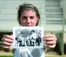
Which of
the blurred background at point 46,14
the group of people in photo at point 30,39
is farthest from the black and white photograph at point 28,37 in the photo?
the blurred background at point 46,14

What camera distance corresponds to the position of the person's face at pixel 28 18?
6.26 ft

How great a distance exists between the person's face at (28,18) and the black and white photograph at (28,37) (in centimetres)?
5

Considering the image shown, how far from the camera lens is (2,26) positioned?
4105 millimetres

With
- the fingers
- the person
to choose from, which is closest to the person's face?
the person

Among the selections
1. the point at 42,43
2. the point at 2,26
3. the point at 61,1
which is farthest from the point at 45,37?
the point at 2,26

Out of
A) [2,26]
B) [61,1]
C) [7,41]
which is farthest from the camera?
[2,26]

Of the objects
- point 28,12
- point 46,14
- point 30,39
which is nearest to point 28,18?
point 28,12

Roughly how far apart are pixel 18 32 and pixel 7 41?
98 mm

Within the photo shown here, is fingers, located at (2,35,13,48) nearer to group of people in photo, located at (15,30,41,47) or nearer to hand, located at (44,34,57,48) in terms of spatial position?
group of people in photo, located at (15,30,41,47)

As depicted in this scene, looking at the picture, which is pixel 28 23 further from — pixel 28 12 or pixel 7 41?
pixel 7 41

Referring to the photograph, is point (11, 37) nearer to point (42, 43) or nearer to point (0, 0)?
point (42, 43)

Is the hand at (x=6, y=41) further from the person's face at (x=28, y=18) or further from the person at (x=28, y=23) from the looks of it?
the person's face at (x=28, y=18)

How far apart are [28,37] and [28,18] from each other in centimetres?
13

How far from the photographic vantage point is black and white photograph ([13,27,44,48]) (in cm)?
188
